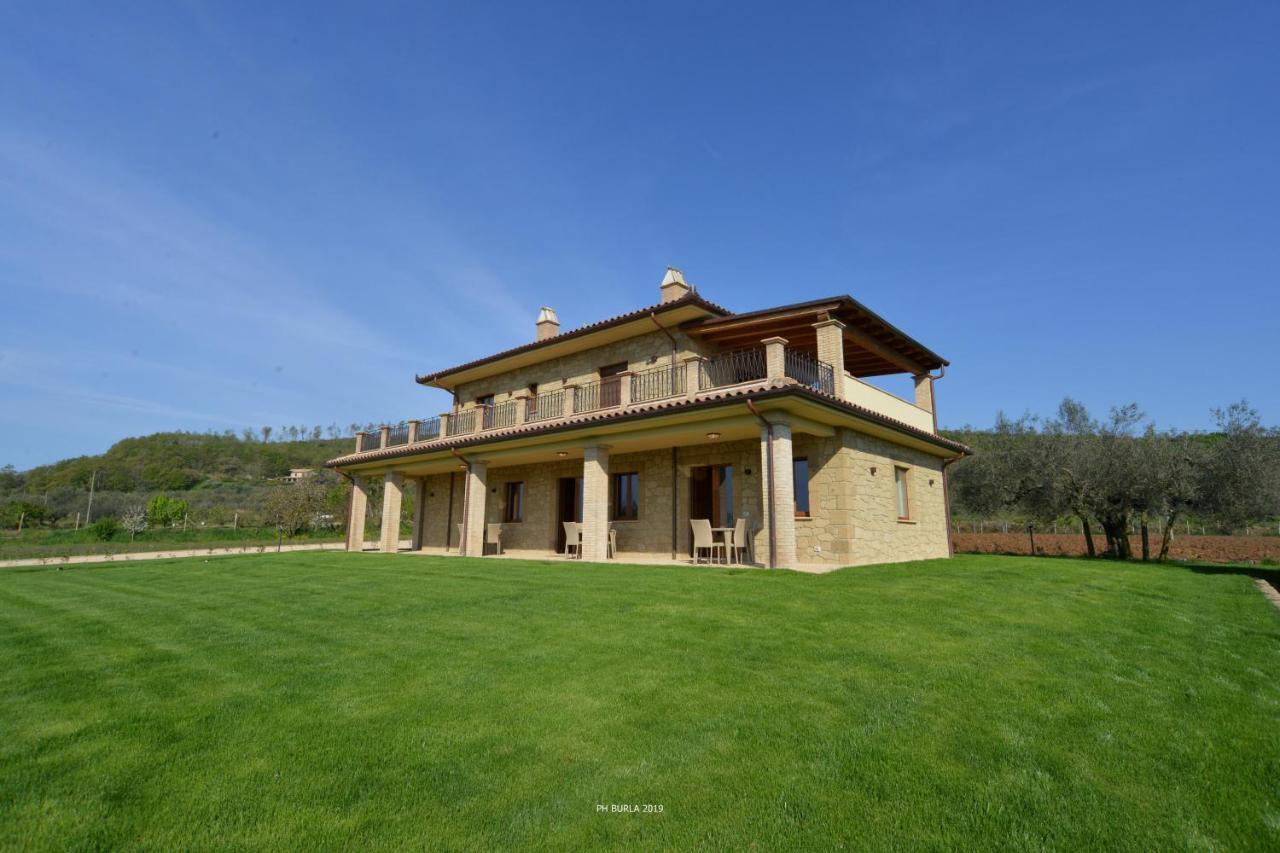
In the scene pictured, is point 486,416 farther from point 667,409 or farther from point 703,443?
point 667,409

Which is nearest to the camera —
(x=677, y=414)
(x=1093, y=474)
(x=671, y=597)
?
(x=671, y=597)

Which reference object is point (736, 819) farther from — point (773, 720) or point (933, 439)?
point (933, 439)

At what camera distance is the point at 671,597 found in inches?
271

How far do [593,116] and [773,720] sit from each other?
13760 millimetres

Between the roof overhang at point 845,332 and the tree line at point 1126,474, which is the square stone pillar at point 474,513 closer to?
the roof overhang at point 845,332

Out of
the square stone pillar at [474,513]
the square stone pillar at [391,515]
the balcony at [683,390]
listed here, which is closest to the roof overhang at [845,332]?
the balcony at [683,390]

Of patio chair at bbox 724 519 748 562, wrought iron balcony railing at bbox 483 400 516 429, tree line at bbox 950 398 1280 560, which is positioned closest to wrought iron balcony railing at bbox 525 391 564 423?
wrought iron balcony railing at bbox 483 400 516 429

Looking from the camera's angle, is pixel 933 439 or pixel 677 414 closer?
pixel 677 414

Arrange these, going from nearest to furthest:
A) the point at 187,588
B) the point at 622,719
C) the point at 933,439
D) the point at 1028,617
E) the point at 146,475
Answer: the point at 622,719
the point at 1028,617
the point at 187,588
the point at 933,439
the point at 146,475

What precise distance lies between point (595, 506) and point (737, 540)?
10.7 feet

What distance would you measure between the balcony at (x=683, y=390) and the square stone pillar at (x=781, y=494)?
3.45 ft

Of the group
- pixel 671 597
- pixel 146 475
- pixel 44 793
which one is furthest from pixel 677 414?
pixel 146 475

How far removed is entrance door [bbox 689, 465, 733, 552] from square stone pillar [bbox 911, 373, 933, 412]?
609cm

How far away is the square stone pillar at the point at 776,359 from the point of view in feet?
34.3
